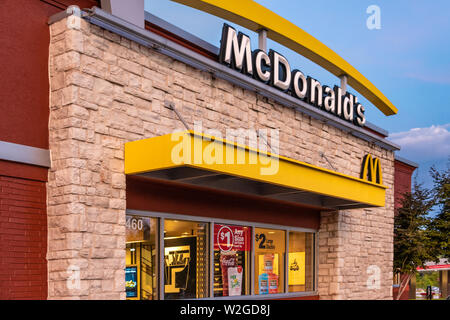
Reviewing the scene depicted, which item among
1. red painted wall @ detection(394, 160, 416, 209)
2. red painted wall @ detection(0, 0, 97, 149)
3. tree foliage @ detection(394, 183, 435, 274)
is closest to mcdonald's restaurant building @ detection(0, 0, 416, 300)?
red painted wall @ detection(0, 0, 97, 149)

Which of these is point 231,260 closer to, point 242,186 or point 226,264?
point 226,264

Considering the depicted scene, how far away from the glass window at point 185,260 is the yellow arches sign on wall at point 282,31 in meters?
4.56

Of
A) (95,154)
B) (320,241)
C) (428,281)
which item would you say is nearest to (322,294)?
(320,241)

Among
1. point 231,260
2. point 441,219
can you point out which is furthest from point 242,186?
point 441,219

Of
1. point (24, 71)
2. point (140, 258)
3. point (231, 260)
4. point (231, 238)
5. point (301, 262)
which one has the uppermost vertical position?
point (24, 71)

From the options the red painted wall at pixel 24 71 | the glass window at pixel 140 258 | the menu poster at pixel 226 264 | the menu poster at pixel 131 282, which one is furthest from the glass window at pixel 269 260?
the red painted wall at pixel 24 71

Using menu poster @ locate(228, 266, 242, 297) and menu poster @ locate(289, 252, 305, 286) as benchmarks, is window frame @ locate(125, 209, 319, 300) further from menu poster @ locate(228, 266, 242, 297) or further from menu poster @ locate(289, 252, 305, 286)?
menu poster @ locate(289, 252, 305, 286)

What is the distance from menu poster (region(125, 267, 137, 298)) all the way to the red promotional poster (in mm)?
2216

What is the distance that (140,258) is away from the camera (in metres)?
9.36

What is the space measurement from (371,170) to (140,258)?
8815mm

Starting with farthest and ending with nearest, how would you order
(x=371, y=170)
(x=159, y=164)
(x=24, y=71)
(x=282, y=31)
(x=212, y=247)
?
(x=371, y=170) < (x=282, y=31) < (x=212, y=247) < (x=159, y=164) < (x=24, y=71)

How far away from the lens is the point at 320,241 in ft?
47.3

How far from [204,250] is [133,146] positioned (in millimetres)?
3208

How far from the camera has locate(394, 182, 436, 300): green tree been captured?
62.7 feet
